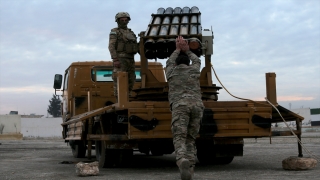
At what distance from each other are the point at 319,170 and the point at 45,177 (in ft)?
14.0

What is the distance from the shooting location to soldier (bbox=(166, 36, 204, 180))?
7.35 metres

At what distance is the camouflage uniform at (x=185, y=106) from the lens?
289 inches

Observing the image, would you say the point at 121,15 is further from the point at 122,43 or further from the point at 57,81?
the point at 57,81

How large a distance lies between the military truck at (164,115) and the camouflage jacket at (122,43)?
0.37 m

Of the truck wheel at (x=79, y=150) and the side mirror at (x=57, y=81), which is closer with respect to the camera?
the truck wheel at (x=79, y=150)

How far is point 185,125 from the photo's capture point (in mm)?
7379

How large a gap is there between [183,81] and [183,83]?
0.03 m

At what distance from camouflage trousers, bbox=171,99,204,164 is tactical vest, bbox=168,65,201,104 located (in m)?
0.10

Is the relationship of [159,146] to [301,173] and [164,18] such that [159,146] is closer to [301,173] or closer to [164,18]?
[164,18]

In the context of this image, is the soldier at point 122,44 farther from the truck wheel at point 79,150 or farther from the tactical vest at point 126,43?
the truck wheel at point 79,150

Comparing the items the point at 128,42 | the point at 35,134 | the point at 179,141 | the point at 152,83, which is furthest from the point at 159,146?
the point at 35,134

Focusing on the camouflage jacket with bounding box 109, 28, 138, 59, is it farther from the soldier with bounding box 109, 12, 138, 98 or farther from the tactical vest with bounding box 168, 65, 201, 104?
the tactical vest with bounding box 168, 65, 201, 104

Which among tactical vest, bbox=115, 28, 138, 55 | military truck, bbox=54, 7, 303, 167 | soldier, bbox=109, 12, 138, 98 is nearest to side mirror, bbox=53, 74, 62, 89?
military truck, bbox=54, 7, 303, 167

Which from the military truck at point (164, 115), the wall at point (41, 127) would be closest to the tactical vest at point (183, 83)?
the military truck at point (164, 115)
